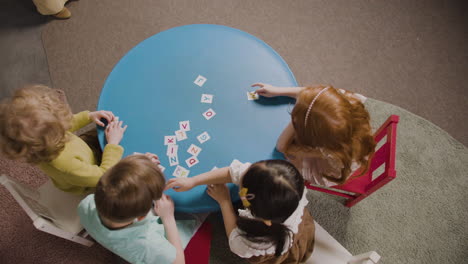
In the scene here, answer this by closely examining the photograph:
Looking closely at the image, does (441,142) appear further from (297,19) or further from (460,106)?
(297,19)

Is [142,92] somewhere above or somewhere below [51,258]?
above

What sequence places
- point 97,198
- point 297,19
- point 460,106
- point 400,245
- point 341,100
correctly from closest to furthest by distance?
point 97,198 → point 341,100 → point 400,245 → point 460,106 → point 297,19

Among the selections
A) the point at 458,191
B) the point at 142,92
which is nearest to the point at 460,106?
the point at 458,191

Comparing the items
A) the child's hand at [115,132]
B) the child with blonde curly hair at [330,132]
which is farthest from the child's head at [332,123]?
the child's hand at [115,132]

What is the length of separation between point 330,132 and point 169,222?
1.06 metres

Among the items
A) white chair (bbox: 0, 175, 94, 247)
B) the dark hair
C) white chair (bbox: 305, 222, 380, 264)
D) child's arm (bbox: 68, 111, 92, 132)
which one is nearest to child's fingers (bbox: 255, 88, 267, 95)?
the dark hair

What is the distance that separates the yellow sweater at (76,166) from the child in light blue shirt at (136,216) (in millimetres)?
148

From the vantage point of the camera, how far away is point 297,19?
3.53 m

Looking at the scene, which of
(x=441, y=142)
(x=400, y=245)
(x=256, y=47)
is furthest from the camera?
(x=441, y=142)

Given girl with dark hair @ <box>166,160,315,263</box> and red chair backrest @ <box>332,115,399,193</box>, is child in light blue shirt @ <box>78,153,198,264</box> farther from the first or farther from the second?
red chair backrest @ <box>332,115,399,193</box>

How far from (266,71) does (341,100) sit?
64 cm

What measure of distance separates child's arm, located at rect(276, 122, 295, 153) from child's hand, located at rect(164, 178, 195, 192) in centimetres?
56

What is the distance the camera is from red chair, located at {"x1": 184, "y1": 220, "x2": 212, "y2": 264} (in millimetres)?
1939

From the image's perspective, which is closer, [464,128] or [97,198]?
[97,198]
